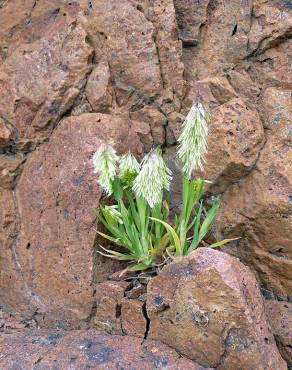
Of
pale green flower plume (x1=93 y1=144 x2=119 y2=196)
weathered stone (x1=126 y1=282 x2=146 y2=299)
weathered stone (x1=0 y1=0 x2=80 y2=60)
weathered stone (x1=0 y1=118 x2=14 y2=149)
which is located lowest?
weathered stone (x1=126 y1=282 x2=146 y2=299)

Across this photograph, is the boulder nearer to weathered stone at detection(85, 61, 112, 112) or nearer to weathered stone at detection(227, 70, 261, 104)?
weathered stone at detection(227, 70, 261, 104)

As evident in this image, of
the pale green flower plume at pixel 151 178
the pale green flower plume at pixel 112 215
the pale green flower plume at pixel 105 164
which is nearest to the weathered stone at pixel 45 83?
the pale green flower plume at pixel 105 164

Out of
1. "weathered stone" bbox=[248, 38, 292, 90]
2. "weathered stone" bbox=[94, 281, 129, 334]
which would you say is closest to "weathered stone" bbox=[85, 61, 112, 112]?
"weathered stone" bbox=[248, 38, 292, 90]

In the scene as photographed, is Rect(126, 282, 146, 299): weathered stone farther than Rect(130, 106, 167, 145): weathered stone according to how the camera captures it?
No

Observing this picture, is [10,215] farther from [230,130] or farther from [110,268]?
[230,130]

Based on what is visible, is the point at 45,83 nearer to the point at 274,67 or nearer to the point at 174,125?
the point at 174,125

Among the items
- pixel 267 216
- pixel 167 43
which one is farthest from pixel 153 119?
pixel 267 216

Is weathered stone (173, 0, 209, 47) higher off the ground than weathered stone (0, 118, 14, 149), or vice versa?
weathered stone (173, 0, 209, 47)

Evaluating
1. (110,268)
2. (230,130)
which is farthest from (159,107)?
(110,268)
